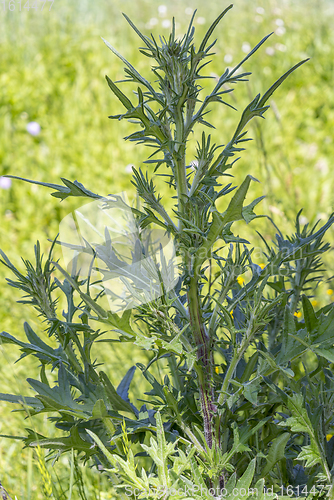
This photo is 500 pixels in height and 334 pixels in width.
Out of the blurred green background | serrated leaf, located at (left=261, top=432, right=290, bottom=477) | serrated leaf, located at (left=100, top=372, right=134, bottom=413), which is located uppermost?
the blurred green background

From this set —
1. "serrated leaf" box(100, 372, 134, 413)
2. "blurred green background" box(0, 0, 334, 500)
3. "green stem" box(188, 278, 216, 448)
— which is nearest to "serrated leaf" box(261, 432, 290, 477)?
"green stem" box(188, 278, 216, 448)

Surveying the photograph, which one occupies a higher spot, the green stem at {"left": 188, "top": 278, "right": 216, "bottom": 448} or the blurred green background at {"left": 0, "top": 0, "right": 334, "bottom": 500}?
the blurred green background at {"left": 0, "top": 0, "right": 334, "bottom": 500}

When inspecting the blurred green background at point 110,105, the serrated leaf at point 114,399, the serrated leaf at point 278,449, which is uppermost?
the blurred green background at point 110,105

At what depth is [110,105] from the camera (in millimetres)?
3812

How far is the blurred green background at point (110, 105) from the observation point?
316cm

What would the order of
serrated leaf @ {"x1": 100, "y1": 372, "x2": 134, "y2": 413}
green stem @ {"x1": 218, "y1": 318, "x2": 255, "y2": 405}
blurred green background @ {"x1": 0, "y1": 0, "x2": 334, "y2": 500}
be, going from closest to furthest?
1. green stem @ {"x1": 218, "y1": 318, "x2": 255, "y2": 405}
2. serrated leaf @ {"x1": 100, "y1": 372, "x2": 134, "y2": 413}
3. blurred green background @ {"x1": 0, "y1": 0, "x2": 334, "y2": 500}

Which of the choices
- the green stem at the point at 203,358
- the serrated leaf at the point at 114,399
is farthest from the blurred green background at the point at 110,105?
the green stem at the point at 203,358

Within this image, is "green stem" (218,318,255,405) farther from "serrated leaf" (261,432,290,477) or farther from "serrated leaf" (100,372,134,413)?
"serrated leaf" (100,372,134,413)

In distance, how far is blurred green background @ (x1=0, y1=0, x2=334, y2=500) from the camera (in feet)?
10.4

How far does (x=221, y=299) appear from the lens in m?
0.96

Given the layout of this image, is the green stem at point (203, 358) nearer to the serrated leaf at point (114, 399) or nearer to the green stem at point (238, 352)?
the green stem at point (238, 352)

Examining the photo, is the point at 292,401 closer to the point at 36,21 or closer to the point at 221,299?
the point at 221,299

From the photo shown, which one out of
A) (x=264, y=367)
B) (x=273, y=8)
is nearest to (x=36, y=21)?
(x=273, y=8)

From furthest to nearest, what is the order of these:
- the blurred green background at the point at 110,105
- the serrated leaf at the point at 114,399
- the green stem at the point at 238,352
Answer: the blurred green background at the point at 110,105 < the serrated leaf at the point at 114,399 < the green stem at the point at 238,352
